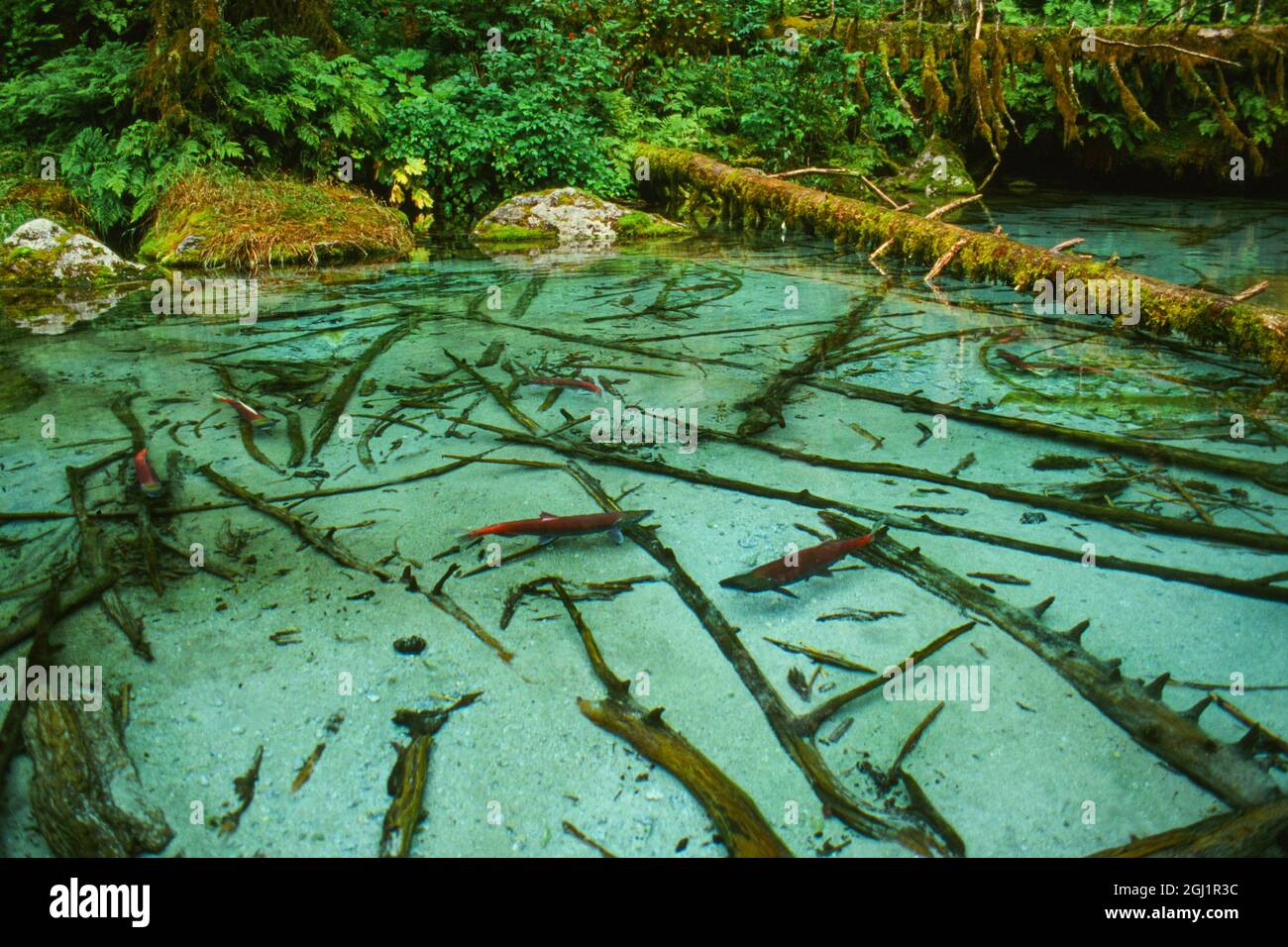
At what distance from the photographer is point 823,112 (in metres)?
13.5

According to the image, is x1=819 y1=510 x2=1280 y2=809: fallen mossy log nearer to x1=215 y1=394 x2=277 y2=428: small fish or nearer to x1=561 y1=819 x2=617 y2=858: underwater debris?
x1=561 y1=819 x2=617 y2=858: underwater debris

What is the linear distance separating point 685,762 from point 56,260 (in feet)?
30.5

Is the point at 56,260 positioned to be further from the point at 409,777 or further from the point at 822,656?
the point at 822,656

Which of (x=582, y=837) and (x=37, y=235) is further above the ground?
(x=37, y=235)

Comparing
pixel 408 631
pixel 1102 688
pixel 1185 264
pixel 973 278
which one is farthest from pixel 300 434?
pixel 1185 264

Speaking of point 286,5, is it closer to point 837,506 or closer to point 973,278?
point 973,278

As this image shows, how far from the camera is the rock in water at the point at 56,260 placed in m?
7.92

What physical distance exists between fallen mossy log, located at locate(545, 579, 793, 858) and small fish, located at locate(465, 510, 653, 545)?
0.55 m

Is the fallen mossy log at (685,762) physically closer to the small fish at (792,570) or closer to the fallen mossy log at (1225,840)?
the small fish at (792,570)

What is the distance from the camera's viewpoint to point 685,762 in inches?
69.6

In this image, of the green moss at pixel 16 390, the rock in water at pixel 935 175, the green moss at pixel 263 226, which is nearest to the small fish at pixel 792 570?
the green moss at pixel 16 390

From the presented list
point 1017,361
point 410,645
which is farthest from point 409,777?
point 1017,361

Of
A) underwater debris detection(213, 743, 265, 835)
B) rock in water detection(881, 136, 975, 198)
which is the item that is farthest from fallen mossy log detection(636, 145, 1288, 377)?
underwater debris detection(213, 743, 265, 835)
